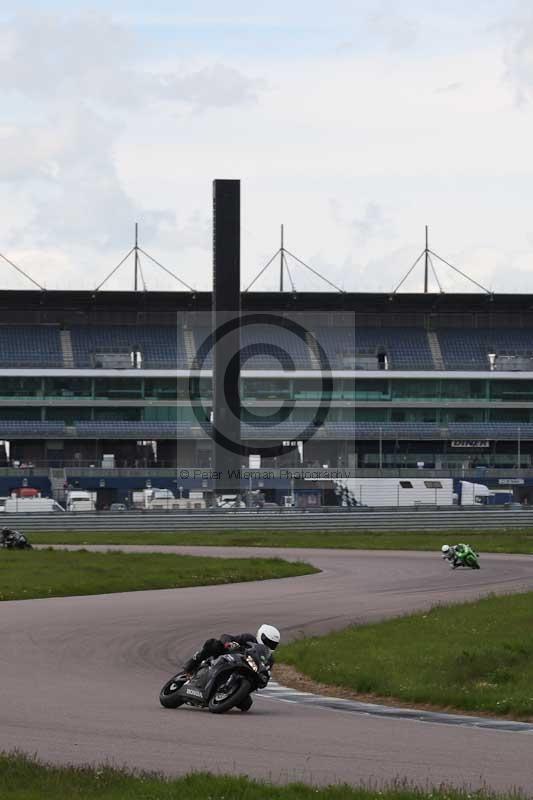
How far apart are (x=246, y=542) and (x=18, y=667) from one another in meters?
40.9

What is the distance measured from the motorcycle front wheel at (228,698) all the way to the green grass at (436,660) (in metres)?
2.97

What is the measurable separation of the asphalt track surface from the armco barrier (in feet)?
128

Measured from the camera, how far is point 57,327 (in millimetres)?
110250

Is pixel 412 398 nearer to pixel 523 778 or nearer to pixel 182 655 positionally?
pixel 182 655

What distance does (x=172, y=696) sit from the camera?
16266 millimetres

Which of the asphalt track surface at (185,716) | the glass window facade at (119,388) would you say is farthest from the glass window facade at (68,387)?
the asphalt track surface at (185,716)

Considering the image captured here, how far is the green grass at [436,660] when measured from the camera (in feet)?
58.5

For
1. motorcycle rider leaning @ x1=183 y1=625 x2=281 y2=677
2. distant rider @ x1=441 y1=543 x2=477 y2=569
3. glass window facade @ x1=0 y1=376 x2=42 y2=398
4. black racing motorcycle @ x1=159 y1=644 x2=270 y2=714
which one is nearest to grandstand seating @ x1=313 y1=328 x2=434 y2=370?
glass window facade @ x1=0 y1=376 x2=42 y2=398

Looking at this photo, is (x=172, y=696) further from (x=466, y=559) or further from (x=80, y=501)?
(x=80, y=501)

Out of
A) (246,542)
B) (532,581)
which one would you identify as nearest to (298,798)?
(532,581)

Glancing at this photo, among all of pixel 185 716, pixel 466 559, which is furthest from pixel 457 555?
pixel 185 716

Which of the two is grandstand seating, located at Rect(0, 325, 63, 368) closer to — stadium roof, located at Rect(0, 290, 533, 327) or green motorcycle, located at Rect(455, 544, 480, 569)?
stadium roof, located at Rect(0, 290, 533, 327)

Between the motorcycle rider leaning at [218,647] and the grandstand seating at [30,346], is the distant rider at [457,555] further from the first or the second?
the grandstand seating at [30,346]

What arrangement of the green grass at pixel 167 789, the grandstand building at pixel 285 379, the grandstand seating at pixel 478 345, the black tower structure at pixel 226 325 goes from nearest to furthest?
the green grass at pixel 167 789
the black tower structure at pixel 226 325
the grandstand building at pixel 285 379
the grandstand seating at pixel 478 345
